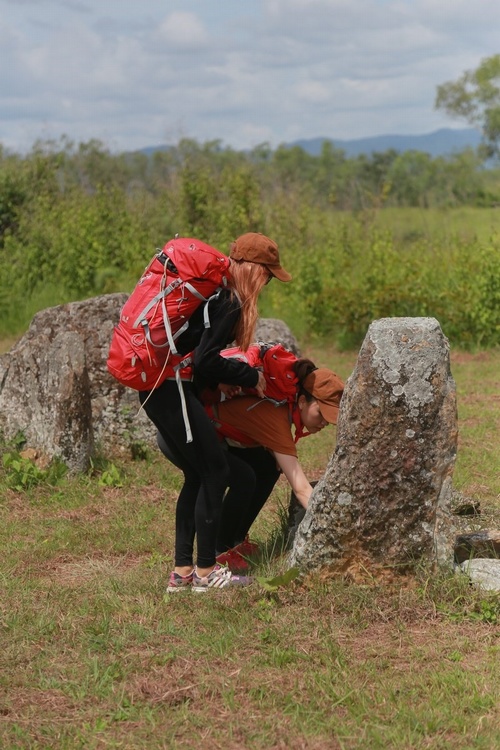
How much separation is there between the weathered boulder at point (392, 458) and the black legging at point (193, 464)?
0.52 metres

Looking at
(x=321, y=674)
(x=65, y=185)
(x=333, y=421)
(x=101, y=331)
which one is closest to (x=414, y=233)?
(x=65, y=185)

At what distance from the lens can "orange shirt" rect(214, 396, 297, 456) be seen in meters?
5.10

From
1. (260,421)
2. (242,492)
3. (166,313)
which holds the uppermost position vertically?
(166,313)

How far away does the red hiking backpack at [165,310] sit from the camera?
4.61 m

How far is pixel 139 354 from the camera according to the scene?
182 inches

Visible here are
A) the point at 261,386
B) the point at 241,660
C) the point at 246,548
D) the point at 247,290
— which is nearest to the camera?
A: the point at 241,660

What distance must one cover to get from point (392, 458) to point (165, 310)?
1.30 metres

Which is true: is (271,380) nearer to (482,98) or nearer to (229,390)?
(229,390)

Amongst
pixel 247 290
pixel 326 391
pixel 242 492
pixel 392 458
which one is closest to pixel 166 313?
pixel 247 290

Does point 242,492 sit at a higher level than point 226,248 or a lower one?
lower

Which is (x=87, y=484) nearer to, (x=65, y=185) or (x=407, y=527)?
(x=407, y=527)

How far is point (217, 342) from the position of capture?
4602mm

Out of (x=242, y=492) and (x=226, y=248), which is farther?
(x=226, y=248)

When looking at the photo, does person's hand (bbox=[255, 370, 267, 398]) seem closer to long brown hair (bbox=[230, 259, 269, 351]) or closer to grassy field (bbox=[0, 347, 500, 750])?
long brown hair (bbox=[230, 259, 269, 351])
